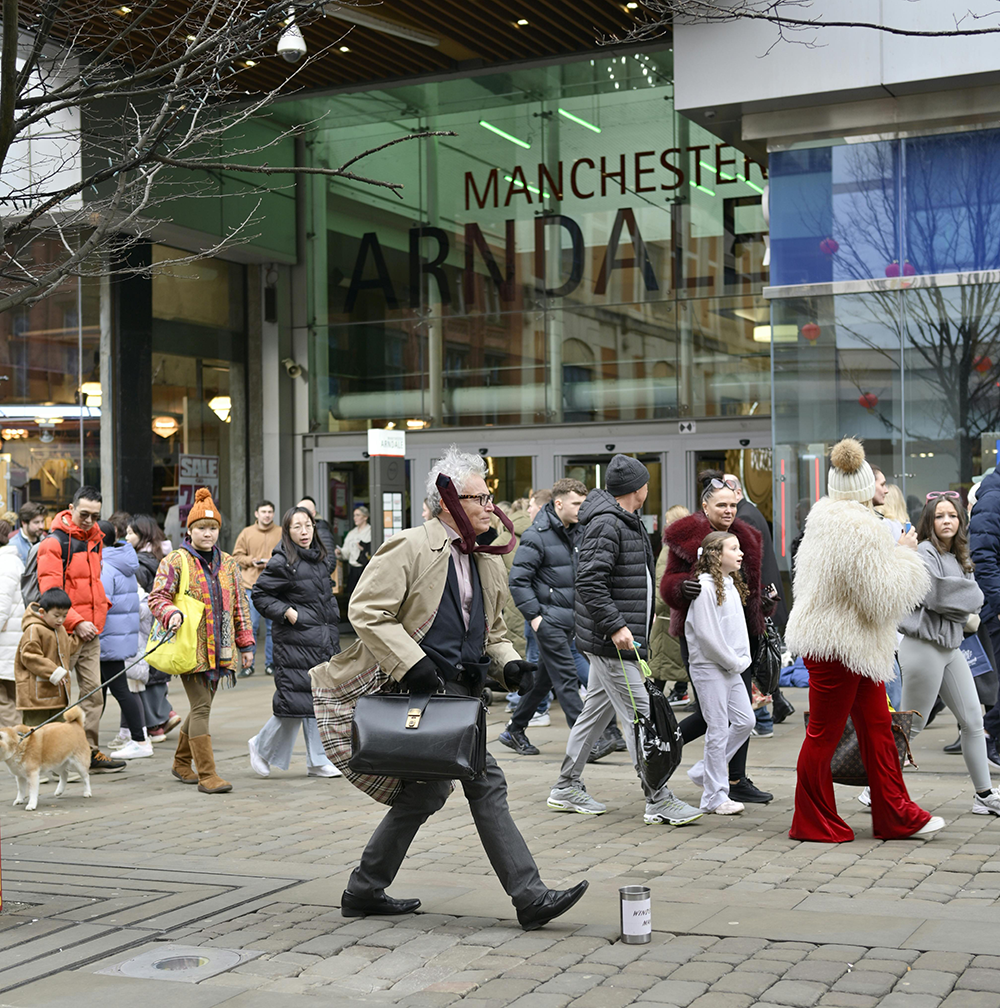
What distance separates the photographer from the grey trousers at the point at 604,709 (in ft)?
24.7

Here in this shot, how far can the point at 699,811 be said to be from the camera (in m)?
7.49

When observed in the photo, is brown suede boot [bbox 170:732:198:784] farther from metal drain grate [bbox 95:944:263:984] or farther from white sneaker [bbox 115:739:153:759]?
metal drain grate [bbox 95:944:263:984]

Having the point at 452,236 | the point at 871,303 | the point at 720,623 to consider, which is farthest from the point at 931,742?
the point at 452,236

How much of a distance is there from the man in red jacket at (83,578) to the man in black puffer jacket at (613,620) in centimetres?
382

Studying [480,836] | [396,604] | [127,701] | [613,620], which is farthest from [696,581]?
[127,701]

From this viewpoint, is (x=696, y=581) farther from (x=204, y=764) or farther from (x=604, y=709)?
(x=204, y=764)

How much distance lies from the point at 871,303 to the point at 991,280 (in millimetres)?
1173

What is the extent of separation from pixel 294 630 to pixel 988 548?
4.64 meters

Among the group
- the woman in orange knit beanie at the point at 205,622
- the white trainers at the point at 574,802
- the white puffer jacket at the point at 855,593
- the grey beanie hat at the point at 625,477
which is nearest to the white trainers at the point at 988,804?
the white puffer jacket at the point at 855,593

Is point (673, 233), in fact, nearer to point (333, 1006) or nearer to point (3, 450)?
point (3, 450)

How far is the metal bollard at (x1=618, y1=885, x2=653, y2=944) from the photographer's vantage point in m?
5.09

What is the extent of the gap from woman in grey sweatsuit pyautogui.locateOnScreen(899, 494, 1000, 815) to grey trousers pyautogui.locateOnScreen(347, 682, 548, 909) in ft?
9.99

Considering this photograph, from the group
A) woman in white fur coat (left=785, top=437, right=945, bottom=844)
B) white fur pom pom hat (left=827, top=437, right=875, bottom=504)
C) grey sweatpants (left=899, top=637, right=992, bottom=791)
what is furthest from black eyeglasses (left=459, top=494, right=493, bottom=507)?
grey sweatpants (left=899, top=637, right=992, bottom=791)

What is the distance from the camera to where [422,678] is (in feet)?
17.3
